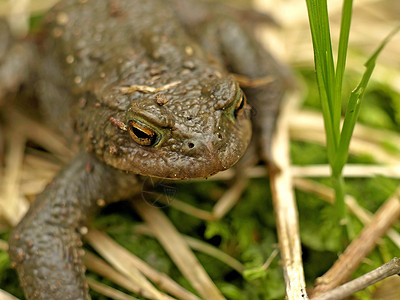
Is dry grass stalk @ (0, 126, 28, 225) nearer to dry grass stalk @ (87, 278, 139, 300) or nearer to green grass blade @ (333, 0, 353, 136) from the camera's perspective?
dry grass stalk @ (87, 278, 139, 300)

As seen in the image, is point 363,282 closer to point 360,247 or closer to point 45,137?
point 360,247

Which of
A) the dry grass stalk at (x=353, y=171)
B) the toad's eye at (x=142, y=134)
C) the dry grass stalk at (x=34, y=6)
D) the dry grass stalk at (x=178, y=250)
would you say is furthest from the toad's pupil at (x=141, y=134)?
the dry grass stalk at (x=34, y=6)

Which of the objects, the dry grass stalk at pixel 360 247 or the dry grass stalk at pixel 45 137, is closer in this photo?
the dry grass stalk at pixel 360 247

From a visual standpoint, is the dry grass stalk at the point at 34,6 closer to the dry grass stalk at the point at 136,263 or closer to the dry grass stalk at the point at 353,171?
the dry grass stalk at the point at 136,263

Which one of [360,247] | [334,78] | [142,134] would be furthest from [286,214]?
[142,134]

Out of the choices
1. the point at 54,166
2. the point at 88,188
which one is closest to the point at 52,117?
the point at 54,166

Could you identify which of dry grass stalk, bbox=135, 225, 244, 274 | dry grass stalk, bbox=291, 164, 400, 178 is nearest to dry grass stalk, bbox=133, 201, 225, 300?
dry grass stalk, bbox=135, 225, 244, 274
